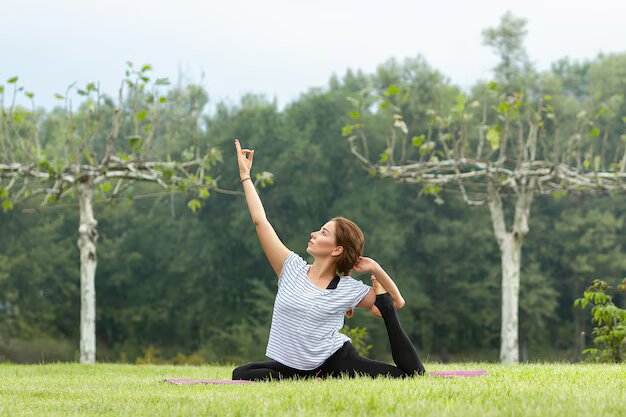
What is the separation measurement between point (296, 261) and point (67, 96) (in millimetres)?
7921

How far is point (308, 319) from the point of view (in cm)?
649

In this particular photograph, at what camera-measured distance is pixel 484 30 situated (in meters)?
31.6

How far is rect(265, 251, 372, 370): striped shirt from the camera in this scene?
650cm

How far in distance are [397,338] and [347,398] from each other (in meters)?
1.34

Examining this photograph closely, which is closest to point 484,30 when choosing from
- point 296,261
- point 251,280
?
point 251,280

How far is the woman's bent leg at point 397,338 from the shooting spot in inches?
253

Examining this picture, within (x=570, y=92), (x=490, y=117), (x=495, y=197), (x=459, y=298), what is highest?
(x=570, y=92)

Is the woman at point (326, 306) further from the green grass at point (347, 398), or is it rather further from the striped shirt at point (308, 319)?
the green grass at point (347, 398)

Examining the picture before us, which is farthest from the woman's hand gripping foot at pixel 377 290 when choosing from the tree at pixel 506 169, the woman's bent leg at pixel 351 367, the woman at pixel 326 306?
the tree at pixel 506 169

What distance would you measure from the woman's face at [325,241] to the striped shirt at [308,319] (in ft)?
0.69

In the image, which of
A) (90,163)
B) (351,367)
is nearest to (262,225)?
(351,367)

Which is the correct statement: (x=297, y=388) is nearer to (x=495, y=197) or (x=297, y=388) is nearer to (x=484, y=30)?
(x=495, y=197)

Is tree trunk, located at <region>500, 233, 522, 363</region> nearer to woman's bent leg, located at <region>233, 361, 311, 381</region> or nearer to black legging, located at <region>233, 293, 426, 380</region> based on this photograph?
black legging, located at <region>233, 293, 426, 380</region>

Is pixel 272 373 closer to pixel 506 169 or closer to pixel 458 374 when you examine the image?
pixel 458 374
